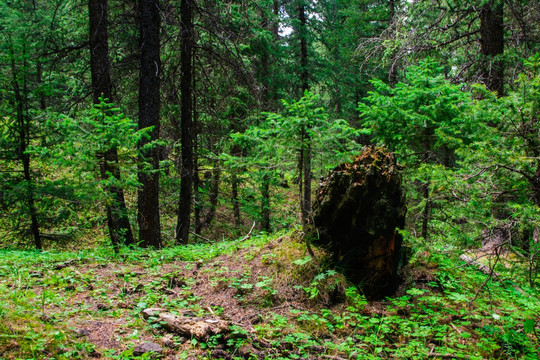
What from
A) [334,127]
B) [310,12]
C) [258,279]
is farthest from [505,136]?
[310,12]

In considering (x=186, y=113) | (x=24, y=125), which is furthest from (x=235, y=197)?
(x=24, y=125)

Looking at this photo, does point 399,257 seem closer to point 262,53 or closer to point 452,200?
point 452,200

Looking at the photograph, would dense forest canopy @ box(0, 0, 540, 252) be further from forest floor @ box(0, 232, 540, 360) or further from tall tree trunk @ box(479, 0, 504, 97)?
forest floor @ box(0, 232, 540, 360)

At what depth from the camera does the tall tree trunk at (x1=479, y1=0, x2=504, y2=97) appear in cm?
786

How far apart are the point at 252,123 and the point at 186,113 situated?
8.60 feet

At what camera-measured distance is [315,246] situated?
4.88 m

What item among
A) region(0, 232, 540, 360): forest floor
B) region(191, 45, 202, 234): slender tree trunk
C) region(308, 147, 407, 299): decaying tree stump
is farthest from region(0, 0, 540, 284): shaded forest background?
region(0, 232, 540, 360): forest floor

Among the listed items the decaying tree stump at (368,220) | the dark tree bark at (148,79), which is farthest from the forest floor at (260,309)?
the dark tree bark at (148,79)

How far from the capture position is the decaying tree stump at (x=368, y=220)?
4.51 m

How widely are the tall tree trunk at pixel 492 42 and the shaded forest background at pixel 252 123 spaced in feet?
0.10

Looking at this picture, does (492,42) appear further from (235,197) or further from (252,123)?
(235,197)

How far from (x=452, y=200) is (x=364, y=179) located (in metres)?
1.26

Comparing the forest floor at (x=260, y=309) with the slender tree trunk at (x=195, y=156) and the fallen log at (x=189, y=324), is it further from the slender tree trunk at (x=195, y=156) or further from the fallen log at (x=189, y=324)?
the slender tree trunk at (x=195, y=156)

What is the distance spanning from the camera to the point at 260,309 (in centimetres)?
405
